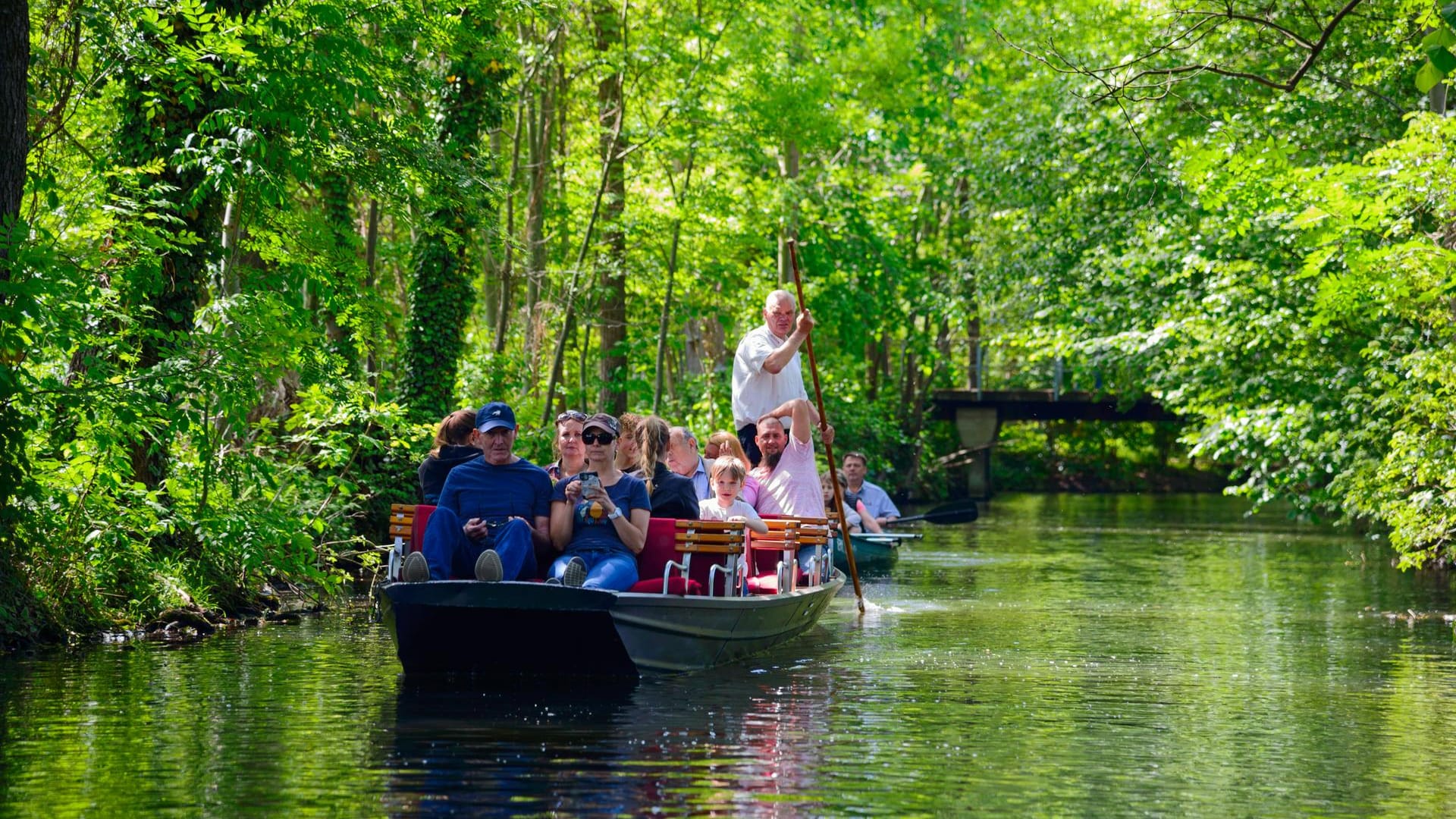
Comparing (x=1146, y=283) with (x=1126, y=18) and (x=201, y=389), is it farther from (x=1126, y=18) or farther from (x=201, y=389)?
(x=201, y=389)

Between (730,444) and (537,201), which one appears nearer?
(730,444)

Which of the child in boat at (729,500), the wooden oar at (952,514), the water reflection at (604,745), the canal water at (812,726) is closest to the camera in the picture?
the water reflection at (604,745)

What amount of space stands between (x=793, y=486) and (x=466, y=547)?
13.0ft

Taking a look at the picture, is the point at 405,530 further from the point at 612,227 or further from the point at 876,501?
the point at 612,227

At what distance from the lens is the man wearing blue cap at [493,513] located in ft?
33.3

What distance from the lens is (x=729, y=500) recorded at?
12.2 meters

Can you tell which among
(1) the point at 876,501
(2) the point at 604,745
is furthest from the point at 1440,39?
(1) the point at 876,501

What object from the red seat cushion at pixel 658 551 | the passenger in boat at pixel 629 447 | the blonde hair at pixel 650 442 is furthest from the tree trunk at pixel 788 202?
the red seat cushion at pixel 658 551

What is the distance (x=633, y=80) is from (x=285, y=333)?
39.5 ft

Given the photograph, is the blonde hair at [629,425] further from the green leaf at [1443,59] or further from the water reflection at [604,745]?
the green leaf at [1443,59]

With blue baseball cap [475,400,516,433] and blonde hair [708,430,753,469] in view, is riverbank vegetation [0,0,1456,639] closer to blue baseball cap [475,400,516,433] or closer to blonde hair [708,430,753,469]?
blue baseball cap [475,400,516,433]

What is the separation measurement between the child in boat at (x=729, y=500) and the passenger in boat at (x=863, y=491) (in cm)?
994

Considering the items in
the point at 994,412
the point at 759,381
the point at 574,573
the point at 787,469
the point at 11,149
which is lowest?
the point at 574,573

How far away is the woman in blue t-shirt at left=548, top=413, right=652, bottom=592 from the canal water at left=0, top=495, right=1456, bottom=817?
0.67m
